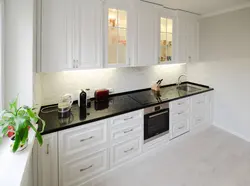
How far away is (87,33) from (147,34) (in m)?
1.03

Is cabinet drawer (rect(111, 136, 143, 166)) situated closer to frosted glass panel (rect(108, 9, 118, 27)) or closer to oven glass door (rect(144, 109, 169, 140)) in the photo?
oven glass door (rect(144, 109, 169, 140))

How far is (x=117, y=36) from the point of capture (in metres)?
2.45

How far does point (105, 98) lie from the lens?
2.70 metres

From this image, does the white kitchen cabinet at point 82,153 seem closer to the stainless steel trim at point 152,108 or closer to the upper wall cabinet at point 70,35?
the stainless steel trim at point 152,108

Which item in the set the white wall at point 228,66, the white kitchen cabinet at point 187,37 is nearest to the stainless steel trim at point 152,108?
the white kitchen cabinet at point 187,37

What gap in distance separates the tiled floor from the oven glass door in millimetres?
330

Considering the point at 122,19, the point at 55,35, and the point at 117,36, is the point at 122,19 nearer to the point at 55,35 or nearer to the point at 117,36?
the point at 117,36

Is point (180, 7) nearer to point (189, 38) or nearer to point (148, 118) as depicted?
point (189, 38)

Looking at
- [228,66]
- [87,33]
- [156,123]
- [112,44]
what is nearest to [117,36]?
[112,44]

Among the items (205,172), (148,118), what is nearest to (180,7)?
(148,118)

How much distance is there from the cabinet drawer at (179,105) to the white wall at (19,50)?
2.10m

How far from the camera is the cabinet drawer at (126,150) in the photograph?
227 centimetres

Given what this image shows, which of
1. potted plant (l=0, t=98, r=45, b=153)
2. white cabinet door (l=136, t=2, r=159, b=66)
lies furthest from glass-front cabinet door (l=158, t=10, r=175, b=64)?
potted plant (l=0, t=98, r=45, b=153)

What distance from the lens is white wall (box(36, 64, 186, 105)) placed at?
91.7 inches
